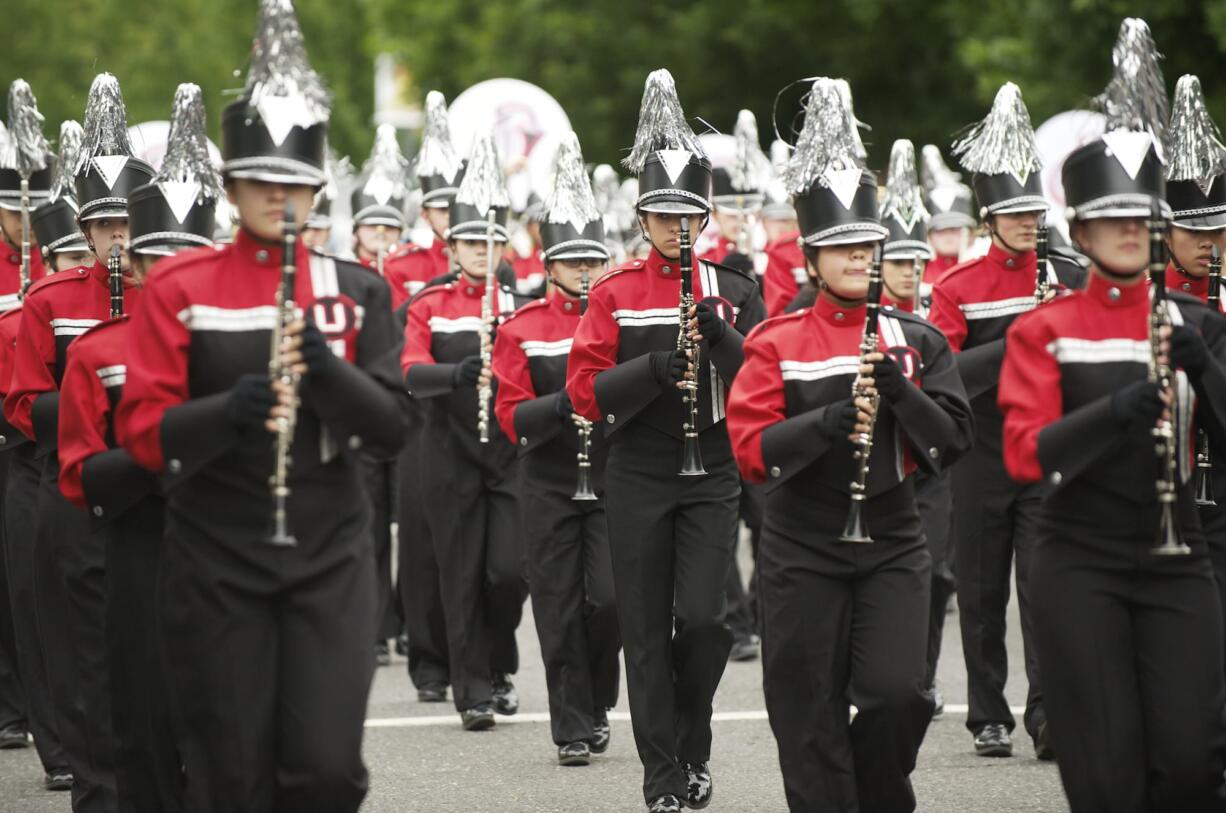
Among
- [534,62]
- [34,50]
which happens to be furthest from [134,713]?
[34,50]

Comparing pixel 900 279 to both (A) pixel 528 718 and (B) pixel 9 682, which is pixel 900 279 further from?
(B) pixel 9 682

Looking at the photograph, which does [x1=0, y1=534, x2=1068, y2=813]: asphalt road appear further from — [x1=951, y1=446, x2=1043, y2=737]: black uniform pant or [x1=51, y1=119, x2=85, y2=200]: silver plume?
[x1=51, y1=119, x2=85, y2=200]: silver plume

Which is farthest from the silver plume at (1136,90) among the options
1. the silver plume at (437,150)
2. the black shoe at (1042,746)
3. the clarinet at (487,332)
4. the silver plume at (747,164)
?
the silver plume at (747,164)

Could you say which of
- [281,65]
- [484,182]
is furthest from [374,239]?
[281,65]

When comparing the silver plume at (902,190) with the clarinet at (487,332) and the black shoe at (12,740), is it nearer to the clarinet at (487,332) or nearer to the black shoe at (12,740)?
the clarinet at (487,332)

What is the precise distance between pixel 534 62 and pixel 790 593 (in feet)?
100

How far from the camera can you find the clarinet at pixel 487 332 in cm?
1159

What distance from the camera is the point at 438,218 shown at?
1459 centimetres

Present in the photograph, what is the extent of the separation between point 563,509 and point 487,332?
1637 mm

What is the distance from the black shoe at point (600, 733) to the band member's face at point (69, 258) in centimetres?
326

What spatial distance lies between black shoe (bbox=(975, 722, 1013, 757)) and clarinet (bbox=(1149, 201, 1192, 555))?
11.5 feet

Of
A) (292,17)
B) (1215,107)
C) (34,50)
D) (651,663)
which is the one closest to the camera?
(292,17)

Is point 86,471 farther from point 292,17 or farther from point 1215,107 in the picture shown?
point 1215,107

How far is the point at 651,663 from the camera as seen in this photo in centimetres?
907
